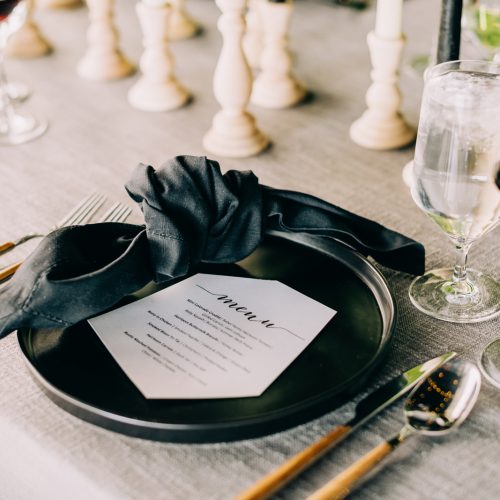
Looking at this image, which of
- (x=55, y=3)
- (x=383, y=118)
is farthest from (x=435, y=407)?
(x=55, y=3)

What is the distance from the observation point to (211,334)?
20.9 inches

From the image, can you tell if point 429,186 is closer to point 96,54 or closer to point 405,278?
point 405,278

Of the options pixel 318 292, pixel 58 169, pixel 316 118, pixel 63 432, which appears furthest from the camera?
pixel 316 118

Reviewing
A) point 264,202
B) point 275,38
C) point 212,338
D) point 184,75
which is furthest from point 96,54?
point 212,338

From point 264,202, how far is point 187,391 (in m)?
0.20

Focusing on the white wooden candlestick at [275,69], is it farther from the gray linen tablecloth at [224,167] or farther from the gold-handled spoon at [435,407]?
the gold-handled spoon at [435,407]

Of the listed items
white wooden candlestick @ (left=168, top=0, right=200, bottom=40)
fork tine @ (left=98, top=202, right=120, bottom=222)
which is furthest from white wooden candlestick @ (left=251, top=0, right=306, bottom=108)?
fork tine @ (left=98, top=202, right=120, bottom=222)

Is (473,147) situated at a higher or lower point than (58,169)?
higher

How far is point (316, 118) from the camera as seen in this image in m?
0.98

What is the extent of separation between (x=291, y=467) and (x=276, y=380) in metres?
0.07

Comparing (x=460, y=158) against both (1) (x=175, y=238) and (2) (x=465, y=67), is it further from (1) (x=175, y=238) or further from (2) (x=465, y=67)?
(1) (x=175, y=238)

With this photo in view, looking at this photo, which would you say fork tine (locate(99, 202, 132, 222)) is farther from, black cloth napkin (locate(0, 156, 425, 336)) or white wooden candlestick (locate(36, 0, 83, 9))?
white wooden candlestick (locate(36, 0, 83, 9))

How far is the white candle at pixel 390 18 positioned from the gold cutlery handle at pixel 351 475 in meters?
0.55

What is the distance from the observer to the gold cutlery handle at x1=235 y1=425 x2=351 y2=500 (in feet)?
1.34
